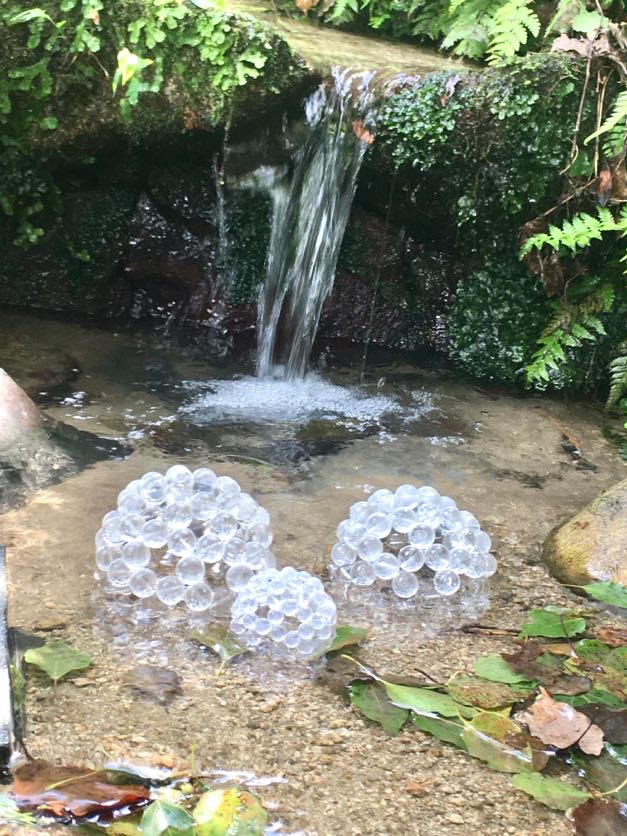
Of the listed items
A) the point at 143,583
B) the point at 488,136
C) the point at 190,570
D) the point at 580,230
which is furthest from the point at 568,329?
the point at 143,583

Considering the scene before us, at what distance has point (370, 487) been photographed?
3.85 metres

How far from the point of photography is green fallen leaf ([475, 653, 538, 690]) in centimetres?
254

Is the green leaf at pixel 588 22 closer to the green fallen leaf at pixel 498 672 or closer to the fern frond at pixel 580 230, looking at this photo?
the fern frond at pixel 580 230

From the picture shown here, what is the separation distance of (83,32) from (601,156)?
306cm

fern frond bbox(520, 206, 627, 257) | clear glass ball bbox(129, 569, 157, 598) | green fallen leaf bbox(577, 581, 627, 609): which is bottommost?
clear glass ball bbox(129, 569, 157, 598)

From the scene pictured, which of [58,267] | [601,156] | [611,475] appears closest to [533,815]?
[611,475]

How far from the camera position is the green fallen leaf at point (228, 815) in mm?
1790

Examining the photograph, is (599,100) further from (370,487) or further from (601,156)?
(370,487)

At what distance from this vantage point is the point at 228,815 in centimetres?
183

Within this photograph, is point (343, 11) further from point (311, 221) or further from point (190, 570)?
point (190, 570)

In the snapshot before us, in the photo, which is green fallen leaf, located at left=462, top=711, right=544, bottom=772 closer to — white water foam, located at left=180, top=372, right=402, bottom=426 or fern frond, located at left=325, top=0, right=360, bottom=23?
white water foam, located at left=180, top=372, right=402, bottom=426

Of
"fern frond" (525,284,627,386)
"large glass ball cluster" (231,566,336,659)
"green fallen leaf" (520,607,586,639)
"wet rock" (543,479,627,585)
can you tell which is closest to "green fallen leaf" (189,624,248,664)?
"large glass ball cluster" (231,566,336,659)

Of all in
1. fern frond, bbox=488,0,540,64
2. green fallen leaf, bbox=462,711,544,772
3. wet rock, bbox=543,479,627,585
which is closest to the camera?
green fallen leaf, bbox=462,711,544,772

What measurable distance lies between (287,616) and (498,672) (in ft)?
2.16
